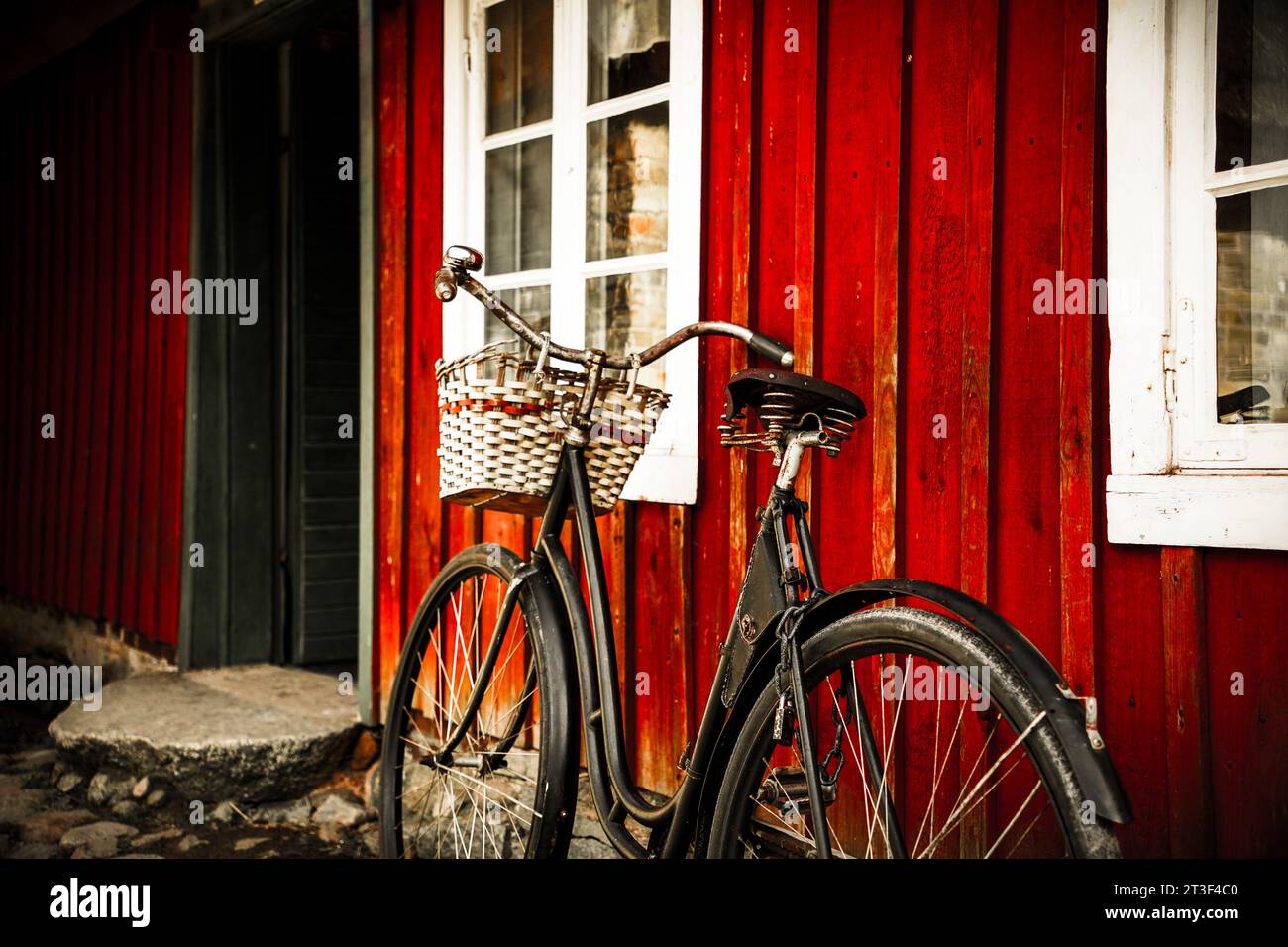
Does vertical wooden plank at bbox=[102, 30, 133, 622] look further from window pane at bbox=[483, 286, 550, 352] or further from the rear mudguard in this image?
the rear mudguard

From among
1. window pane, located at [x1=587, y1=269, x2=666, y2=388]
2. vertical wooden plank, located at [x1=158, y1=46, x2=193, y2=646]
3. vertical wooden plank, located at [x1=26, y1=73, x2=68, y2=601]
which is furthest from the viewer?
vertical wooden plank, located at [x1=26, y1=73, x2=68, y2=601]

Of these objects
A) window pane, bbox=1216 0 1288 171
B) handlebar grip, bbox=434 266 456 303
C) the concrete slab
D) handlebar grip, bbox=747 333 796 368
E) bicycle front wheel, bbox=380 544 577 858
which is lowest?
the concrete slab

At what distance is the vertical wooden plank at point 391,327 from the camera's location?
4.05 m

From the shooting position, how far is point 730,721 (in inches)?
77.8

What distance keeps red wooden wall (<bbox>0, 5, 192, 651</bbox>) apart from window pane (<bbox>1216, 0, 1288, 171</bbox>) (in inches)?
184

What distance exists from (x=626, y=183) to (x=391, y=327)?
1.28 m

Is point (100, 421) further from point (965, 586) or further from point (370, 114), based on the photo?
point (965, 586)

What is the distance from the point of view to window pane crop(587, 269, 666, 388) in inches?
121

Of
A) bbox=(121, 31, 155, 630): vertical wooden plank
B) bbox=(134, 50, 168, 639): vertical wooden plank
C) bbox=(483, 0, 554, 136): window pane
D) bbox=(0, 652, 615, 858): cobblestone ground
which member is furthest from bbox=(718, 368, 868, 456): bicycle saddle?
bbox=(121, 31, 155, 630): vertical wooden plank

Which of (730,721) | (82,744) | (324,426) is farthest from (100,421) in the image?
(730,721)

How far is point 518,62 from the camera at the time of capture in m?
3.62

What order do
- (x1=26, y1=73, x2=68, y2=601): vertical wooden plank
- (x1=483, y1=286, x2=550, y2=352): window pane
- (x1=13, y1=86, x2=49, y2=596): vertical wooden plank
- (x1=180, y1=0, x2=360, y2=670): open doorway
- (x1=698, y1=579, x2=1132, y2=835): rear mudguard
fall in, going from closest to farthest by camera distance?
(x1=698, y1=579, x2=1132, y2=835): rear mudguard
(x1=483, y1=286, x2=550, y2=352): window pane
(x1=180, y1=0, x2=360, y2=670): open doorway
(x1=26, y1=73, x2=68, y2=601): vertical wooden plank
(x1=13, y1=86, x2=49, y2=596): vertical wooden plank

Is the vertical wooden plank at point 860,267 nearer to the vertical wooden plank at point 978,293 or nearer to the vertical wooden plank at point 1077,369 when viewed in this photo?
the vertical wooden plank at point 978,293
